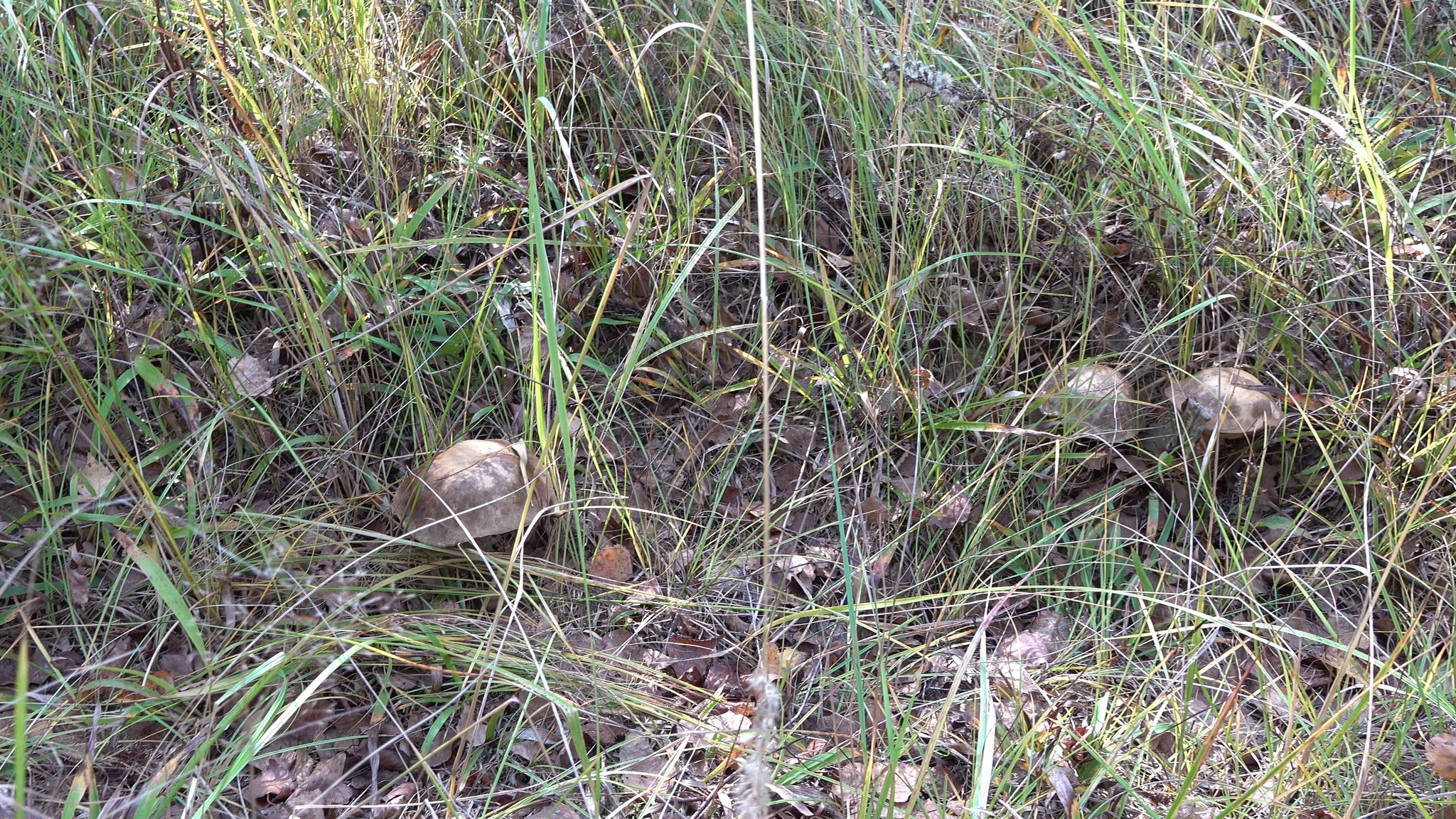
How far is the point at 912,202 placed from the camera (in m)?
2.76

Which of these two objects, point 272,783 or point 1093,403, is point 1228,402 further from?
point 272,783

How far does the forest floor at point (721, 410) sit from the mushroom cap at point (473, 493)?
0.24 ft

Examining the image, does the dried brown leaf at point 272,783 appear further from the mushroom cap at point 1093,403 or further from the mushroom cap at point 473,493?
the mushroom cap at point 1093,403

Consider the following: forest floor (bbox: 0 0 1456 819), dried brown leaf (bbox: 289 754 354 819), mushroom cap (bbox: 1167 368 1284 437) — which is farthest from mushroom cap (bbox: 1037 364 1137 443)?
dried brown leaf (bbox: 289 754 354 819)

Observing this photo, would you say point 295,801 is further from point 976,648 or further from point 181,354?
point 976,648

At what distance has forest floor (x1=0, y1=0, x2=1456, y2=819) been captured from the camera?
202cm

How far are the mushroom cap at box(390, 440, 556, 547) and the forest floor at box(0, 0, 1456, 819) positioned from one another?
72 mm

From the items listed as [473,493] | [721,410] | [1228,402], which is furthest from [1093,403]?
[473,493]

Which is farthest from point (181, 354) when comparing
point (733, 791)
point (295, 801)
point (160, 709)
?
point (733, 791)

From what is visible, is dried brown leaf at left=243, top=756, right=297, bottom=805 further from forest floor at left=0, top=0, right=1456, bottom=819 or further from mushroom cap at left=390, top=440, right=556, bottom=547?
mushroom cap at left=390, top=440, right=556, bottom=547

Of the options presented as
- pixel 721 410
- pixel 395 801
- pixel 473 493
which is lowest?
pixel 395 801

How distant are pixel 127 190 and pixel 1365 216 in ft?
11.0

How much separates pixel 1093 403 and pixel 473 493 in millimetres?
1566

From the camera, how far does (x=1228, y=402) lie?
95.4 inches
